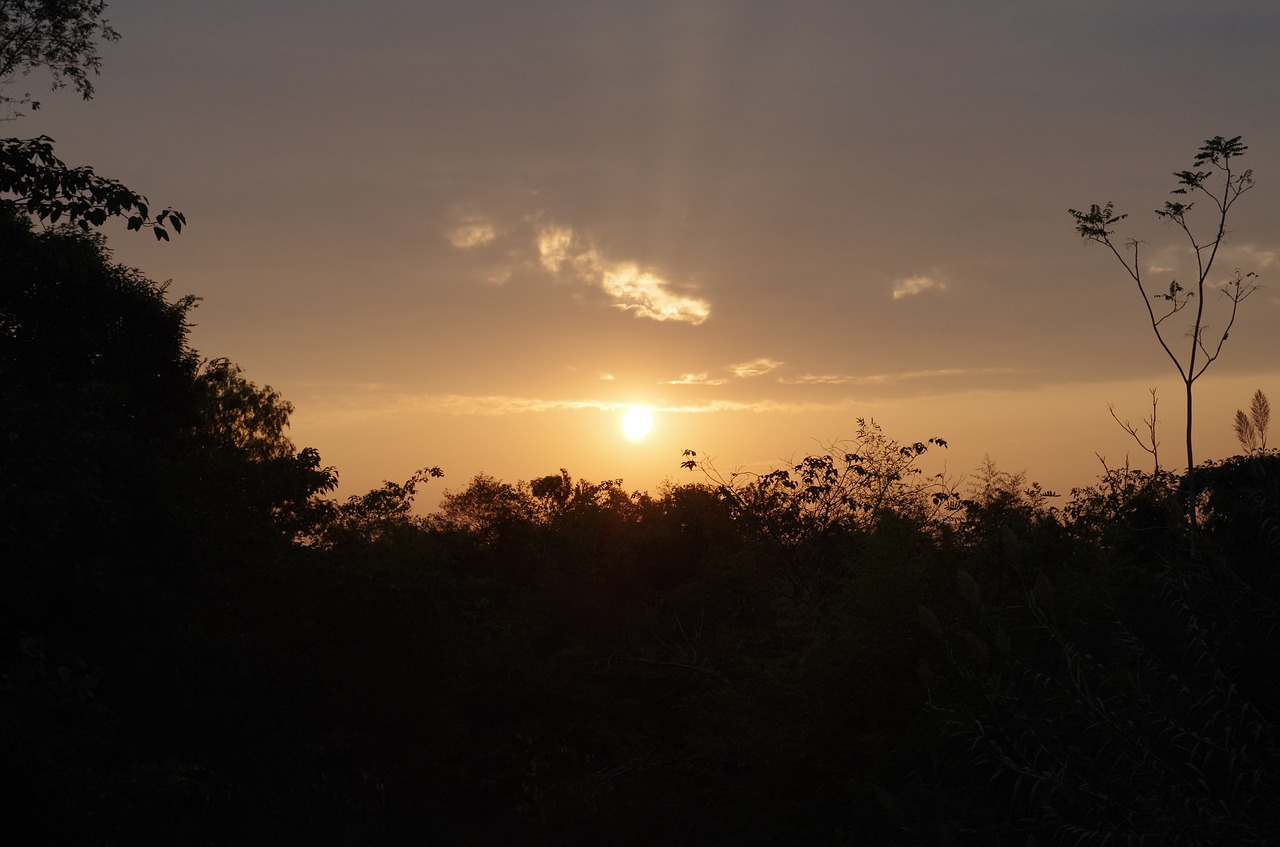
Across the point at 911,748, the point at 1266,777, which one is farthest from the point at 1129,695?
the point at 911,748

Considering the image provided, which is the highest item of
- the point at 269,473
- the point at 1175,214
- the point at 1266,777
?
the point at 1175,214

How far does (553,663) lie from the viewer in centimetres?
3128

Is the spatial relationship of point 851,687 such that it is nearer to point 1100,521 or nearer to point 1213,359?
point 1213,359

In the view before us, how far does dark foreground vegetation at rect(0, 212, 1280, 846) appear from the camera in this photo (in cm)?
772

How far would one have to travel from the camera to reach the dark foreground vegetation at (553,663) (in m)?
7.72

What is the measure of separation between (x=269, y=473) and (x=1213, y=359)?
17.8 m

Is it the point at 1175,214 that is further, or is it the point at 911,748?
the point at 1175,214

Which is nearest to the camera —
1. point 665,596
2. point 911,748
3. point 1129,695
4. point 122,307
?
point 1129,695

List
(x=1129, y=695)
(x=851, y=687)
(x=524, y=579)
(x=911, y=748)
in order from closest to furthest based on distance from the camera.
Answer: (x=1129, y=695) < (x=911, y=748) < (x=851, y=687) < (x=524, y=579)

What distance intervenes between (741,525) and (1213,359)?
1180 cm

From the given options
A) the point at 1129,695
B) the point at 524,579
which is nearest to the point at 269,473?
the point at 1129,695

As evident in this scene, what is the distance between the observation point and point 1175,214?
63.4ft

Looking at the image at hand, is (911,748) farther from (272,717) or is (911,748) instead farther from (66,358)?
(66,358)

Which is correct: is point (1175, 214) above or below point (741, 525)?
above
